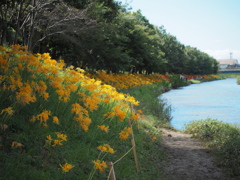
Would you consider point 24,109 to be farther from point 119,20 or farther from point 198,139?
point 119,20

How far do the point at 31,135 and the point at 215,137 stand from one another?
602 cm

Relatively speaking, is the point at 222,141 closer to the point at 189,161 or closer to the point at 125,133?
the point at 189,161

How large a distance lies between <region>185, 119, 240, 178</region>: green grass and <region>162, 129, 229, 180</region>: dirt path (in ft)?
0.74

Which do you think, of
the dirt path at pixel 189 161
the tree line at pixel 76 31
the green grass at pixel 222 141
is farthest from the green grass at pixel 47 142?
the tree line at pixel 76 31

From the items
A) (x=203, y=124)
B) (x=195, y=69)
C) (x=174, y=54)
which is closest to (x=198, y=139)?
(x=203, y=124)

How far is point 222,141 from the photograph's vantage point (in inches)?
308

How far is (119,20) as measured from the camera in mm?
20875

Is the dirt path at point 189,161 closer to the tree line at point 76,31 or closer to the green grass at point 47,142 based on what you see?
the green grass at point 47,142

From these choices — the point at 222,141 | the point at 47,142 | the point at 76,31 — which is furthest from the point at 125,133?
the point at 76,31

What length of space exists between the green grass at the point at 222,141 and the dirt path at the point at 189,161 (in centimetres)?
23

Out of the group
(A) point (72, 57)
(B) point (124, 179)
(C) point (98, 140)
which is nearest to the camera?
(B) point (124, 179)

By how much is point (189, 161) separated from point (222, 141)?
1.51m

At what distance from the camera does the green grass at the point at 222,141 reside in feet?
21.1

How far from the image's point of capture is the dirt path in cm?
591
